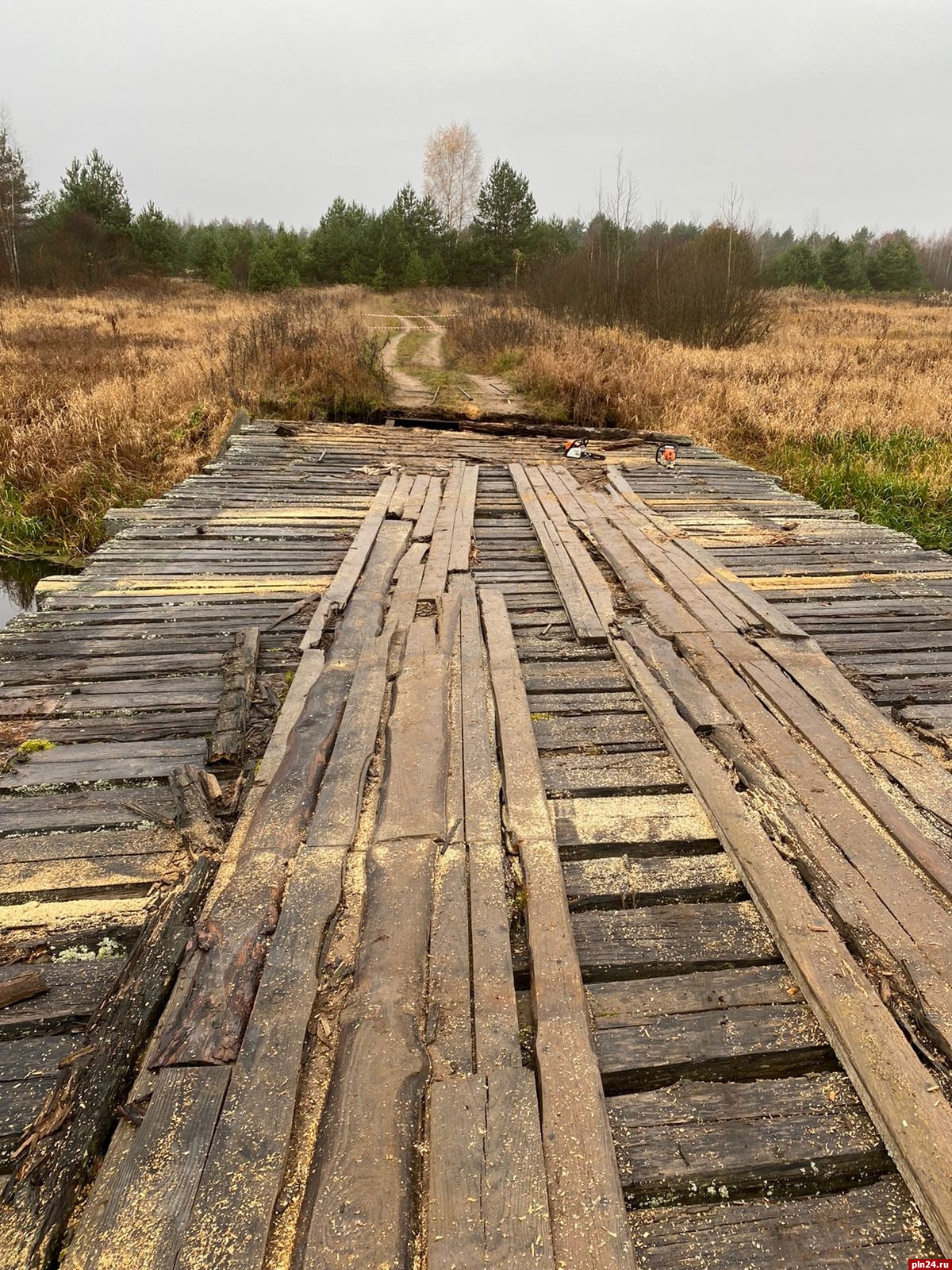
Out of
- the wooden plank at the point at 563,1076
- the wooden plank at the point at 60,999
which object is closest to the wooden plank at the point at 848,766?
the wooden plank at the point at 563,1076

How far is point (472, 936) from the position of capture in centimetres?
181

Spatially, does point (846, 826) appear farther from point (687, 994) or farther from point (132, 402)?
point (132, 402)

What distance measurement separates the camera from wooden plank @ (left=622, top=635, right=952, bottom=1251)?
4.44 ft

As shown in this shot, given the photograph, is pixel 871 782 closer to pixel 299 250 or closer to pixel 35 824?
pixel 35 824

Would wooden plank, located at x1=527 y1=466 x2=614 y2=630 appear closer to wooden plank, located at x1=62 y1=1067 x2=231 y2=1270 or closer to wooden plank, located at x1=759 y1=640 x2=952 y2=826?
wooden plank, located at x1=759 y1=640 x2=952 y2=826

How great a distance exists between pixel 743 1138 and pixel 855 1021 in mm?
421

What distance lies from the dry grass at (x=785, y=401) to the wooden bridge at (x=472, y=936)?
5421 millimetres

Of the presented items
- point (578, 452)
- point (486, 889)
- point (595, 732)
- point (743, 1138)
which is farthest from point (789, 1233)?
point (578, 452)

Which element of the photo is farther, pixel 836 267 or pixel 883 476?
pixel 836 267

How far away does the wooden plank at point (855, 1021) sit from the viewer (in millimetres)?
1354

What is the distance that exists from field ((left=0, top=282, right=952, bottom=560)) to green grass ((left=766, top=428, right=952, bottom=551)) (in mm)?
25

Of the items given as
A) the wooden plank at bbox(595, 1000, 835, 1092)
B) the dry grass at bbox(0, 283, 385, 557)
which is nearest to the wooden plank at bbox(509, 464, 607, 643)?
the wooden plank at bbox(595, 1000, 835, 1092)

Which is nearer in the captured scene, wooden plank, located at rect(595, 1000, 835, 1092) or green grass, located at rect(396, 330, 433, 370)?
wooden plank, located at rect(595, 1000, 835, 1092)

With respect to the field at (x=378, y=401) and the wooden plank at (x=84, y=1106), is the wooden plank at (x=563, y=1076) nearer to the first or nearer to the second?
the wooden plank at (x=84, y=1106)
